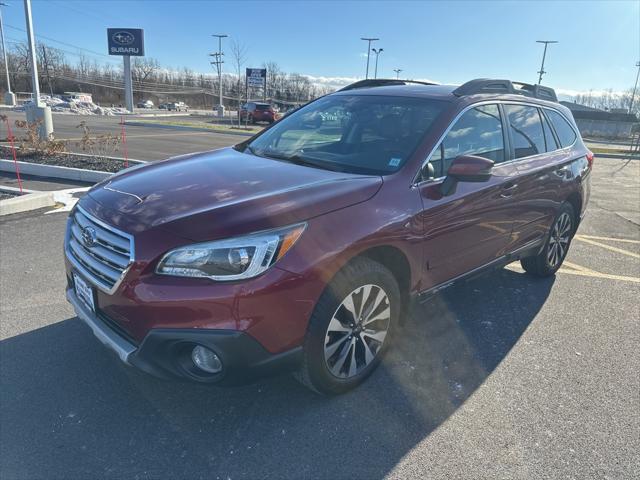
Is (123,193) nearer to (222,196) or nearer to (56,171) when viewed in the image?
(222,196)

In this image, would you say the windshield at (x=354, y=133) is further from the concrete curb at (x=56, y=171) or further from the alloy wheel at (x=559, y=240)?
the concrete curb at (x=56, y=171)

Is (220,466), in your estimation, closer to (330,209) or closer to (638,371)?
(330,209)

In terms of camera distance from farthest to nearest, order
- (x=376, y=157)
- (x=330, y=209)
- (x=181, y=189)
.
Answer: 1. (x=376, y=157)
2. (x=181, y=189)
3. (x=330, y=209)

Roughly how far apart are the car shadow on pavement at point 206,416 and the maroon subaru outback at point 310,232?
269 mm

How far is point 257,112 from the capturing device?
3544cm

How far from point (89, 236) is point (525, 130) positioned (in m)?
3.62

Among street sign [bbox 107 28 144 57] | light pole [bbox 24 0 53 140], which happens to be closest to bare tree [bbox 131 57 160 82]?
street sign [bbox 107 28 144 57]

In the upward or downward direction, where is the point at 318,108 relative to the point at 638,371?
upward

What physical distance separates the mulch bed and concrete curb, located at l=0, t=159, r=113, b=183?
42cm

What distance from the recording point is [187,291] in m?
2.21

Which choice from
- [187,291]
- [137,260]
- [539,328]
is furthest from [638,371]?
[137,260]

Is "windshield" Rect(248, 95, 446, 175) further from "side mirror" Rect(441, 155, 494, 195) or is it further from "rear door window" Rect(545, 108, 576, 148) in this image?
"rear door window" Rect(545, 108, 576, 148)

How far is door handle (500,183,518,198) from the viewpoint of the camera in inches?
145

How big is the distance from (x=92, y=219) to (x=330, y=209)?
135cm
